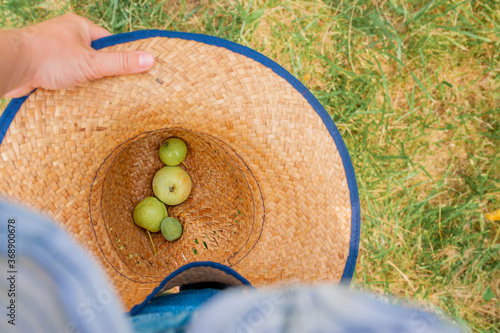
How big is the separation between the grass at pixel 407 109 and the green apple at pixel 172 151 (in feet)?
1.59

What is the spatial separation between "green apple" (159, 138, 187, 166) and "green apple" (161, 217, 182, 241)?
7.5 inches

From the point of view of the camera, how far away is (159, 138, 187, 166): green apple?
1088 millimetres

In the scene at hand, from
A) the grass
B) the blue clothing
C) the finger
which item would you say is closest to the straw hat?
the finger

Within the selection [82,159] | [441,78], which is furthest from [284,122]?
[441,78]

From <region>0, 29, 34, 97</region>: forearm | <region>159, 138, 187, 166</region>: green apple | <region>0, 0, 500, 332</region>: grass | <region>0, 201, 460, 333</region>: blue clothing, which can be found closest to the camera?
<region>0, 201, 460, 333</region>: blue clothing

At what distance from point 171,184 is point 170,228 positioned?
143 mm

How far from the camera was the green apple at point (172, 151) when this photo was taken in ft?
3.57

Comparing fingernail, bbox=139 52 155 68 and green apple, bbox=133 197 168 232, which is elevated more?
fingernail, bbox=139 52 155 68

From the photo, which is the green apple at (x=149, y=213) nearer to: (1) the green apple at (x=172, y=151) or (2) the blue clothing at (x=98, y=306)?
(1) the green apple at (x=172, y=151)

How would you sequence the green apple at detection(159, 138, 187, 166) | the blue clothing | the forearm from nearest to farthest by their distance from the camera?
the blue clothing < the forearm < the green apple at detection(159, 138, 187, 166)

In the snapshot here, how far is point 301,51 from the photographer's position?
132cm

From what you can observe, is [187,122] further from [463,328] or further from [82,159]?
[463,328]

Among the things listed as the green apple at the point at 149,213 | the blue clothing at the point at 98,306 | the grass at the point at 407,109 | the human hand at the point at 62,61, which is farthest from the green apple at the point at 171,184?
the blue clothing at the point at 98,306

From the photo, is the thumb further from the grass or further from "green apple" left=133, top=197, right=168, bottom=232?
the grass
